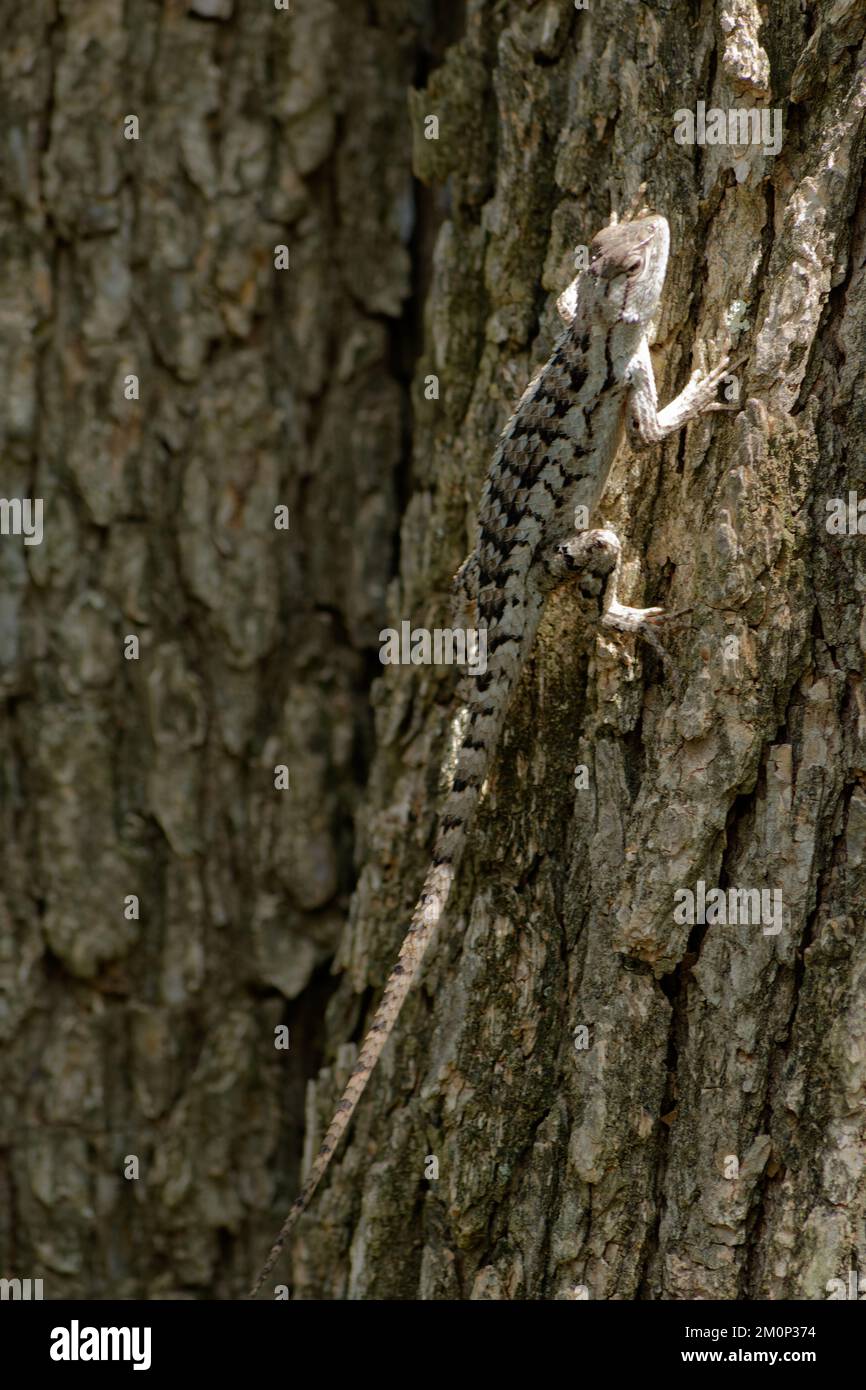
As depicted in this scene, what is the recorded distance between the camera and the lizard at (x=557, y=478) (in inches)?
167

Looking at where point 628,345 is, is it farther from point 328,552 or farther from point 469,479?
point 328,552

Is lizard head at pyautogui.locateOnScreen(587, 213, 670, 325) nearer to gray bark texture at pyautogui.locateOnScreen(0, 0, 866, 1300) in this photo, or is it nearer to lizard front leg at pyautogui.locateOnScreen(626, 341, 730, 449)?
gray bark texture at pyautogui.locateOnScreen(0, 0, 866, 1300)

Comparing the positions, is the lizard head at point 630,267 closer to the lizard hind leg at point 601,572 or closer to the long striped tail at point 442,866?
the lizard hind leg at point 601,572

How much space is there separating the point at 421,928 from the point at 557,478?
1547 mm

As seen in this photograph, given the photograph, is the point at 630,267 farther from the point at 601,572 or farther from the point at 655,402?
the point at 601,572

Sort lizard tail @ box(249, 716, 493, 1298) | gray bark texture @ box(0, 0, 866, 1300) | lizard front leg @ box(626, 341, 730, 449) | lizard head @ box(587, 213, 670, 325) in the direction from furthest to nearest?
1. lizard head @ box(587, 213, 670, 325)
2. lizard front leg @ box(626, 341, 730, 449)
3. lizard tail @ box(249, 716, 493, 1298)
4. gray bark texture @ box(0, 0, 866, 1300)

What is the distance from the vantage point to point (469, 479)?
471cm

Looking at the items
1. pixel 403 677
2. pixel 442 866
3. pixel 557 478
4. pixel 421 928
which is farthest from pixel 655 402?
pixel 421 928

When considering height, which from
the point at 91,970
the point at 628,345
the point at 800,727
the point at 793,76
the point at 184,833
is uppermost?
the point at 793,76

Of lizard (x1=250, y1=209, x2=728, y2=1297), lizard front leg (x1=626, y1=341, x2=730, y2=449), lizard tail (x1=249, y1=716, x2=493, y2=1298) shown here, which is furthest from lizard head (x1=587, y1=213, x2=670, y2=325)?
lizard tail (x1=249, y1=716, x2=493, y2=1298)

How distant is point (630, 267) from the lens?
4266 mm

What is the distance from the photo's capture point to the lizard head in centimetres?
424

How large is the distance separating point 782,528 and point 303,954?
2657mm

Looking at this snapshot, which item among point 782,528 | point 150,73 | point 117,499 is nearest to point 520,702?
point 782,528
